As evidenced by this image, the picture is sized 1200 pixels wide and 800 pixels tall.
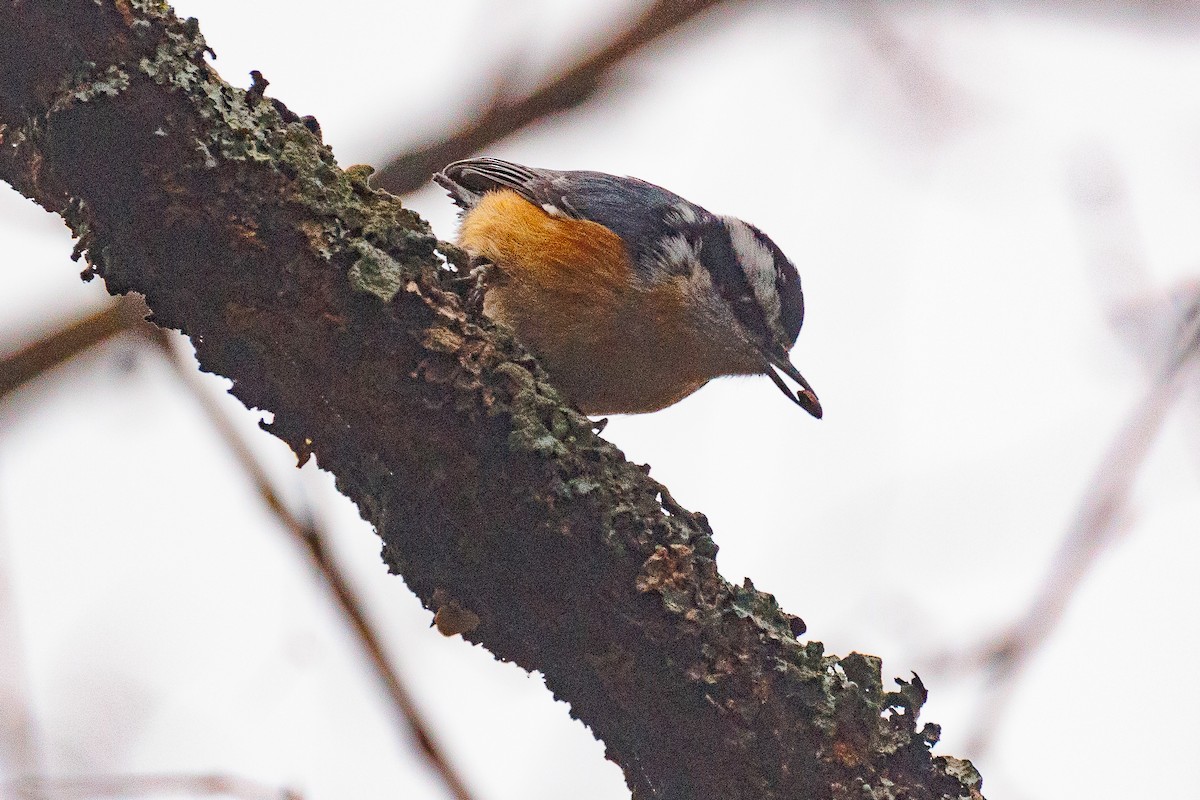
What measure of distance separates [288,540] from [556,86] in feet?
5.57

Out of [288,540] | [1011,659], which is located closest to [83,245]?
[288,540]

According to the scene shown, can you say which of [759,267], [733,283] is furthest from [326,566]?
[759,267]

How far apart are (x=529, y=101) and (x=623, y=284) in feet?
2.65

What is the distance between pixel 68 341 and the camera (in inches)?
133

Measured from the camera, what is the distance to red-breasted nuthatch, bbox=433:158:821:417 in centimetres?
411

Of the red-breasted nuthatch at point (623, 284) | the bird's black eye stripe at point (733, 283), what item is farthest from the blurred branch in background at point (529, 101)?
the bird's black eye stripe at point (733, 283)

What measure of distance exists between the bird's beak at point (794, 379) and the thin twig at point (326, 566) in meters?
2.08

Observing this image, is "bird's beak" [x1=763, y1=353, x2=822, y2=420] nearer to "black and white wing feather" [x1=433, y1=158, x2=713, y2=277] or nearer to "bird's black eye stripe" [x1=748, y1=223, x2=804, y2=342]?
"bird's black eye stripe" [x1=748, y1=223, x2=804, y2=342]

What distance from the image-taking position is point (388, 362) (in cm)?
237

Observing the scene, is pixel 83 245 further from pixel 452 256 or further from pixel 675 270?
pixel 675 270

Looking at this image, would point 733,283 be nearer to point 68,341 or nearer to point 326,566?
point 326,566

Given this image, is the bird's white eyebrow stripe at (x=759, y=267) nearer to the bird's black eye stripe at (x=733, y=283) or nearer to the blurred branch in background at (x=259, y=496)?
the bird's black eye stripe at (x=733, y=283)

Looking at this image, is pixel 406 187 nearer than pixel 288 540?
No

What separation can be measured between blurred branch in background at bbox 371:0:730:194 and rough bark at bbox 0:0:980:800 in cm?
122
